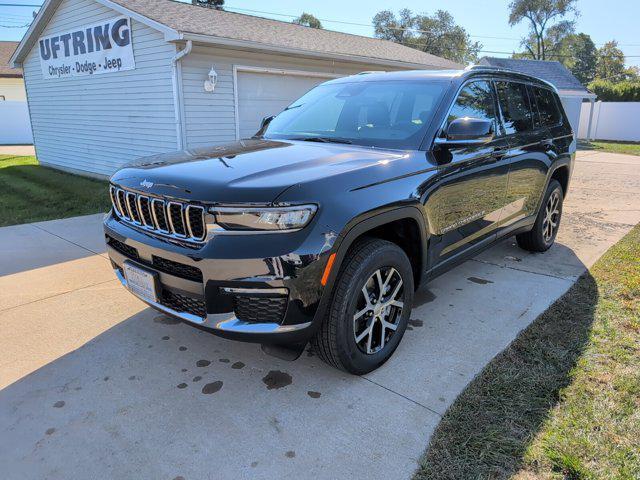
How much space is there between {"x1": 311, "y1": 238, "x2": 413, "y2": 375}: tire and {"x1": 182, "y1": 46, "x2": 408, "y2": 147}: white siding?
725 centimetres


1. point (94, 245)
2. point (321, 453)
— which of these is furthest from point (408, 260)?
point (94, 245)

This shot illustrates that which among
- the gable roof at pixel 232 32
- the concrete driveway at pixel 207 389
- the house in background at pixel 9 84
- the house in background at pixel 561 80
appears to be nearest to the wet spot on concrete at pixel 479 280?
the concrete driveway at pixel 207 389

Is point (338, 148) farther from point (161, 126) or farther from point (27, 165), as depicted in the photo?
point (27, 165)

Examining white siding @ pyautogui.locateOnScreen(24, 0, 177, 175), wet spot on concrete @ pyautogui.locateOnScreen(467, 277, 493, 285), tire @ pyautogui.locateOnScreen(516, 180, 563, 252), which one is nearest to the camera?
wet spot on concrete @ pyautogui.locateOnScreen(467, 277, 493, 285)

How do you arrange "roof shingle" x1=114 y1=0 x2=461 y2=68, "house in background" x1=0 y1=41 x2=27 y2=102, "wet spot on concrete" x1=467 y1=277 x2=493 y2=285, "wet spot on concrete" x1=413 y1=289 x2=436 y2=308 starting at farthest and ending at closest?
1. "house in background" x1=0 y1=41 x2=27 y2=102
2. "roof shingle" x1=114 y1=0 x2=461 y2=68
3. "wet spot on concrete" x1=467 y1=277 x2=493 y2=285
4. "wet spot on concrete" x1=413 y1=289 x2=436 y2=308

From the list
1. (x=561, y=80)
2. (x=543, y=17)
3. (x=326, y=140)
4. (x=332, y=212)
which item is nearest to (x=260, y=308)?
(x=332, y=212)

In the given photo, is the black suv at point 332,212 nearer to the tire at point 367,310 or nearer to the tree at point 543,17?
the tire at point 367,310

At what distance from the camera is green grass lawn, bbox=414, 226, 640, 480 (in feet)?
7.34

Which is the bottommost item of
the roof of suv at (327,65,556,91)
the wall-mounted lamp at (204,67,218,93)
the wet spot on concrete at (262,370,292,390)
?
the wet spot on concrete at (262,370,292,390)

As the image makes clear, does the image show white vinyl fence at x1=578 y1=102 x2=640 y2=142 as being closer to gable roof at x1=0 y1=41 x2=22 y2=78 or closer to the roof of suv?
the roof of suv

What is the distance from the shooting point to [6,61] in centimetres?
2842

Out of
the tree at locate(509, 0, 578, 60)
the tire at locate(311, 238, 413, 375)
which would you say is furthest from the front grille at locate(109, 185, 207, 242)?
the tree at locate(509, 0, 578, 60)

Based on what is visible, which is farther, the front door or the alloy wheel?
the front door

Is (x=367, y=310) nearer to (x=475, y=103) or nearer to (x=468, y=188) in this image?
(x=468, y=188)
